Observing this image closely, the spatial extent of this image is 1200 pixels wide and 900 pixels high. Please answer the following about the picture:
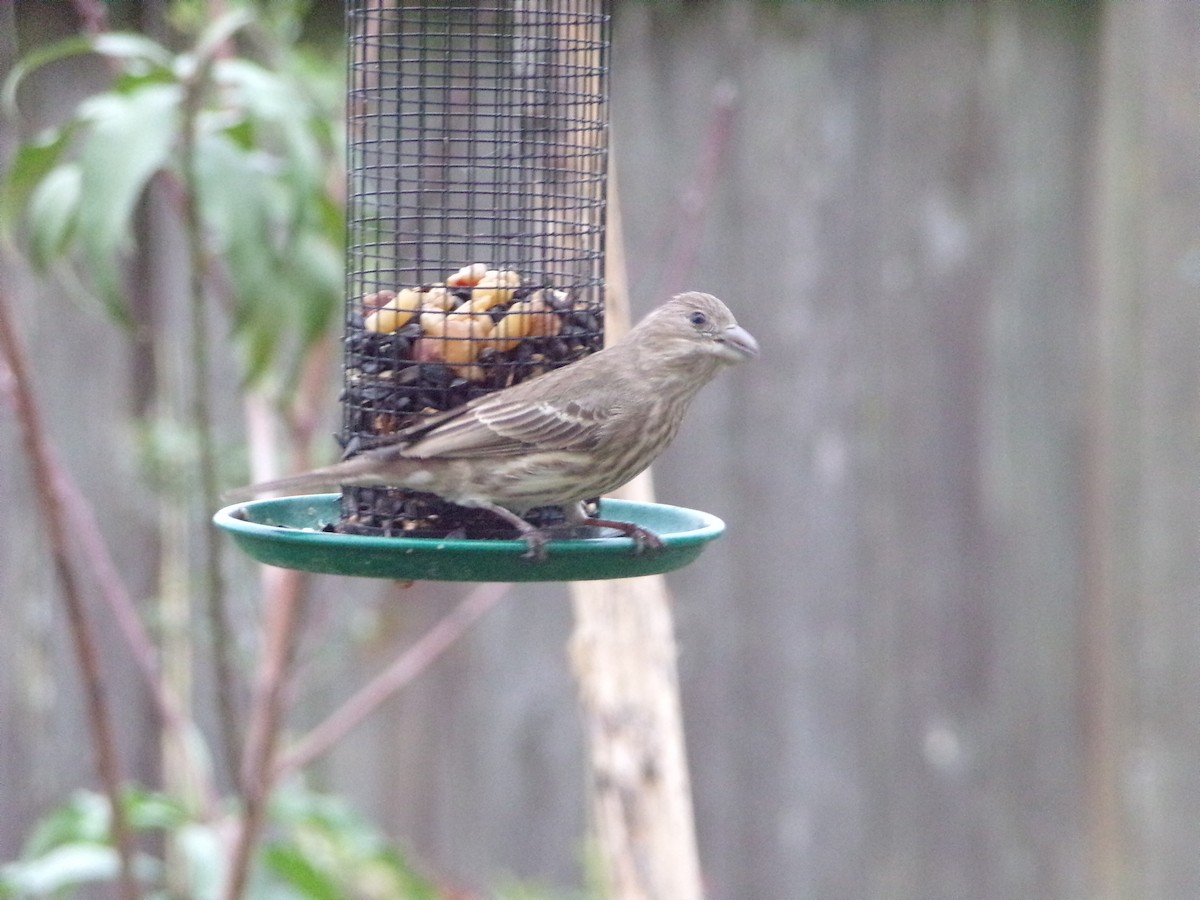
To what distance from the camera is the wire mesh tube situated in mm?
4215

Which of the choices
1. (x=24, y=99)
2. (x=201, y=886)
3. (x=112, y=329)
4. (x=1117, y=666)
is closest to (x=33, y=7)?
(x=24, y=99)

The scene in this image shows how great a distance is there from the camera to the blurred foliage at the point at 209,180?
419 cm

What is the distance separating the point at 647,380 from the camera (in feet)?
13.8

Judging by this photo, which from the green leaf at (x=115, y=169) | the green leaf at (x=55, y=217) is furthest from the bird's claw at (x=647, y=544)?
the green leaf at (x=55, y=217)

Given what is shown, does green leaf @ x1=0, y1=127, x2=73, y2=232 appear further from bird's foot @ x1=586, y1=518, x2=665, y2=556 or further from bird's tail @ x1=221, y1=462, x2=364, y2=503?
bird's foot @ x1=586, y1=518, x2=665, y2=556

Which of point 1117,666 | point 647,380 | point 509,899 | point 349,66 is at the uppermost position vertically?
point 349,66

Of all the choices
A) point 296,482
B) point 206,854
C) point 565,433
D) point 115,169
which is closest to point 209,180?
point 115,169

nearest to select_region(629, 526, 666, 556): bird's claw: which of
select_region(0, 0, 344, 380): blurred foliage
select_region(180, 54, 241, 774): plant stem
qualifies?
select_region(180, 54, 241, 774): plant stem

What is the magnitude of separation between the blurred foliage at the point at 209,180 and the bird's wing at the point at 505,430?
2.57 ft

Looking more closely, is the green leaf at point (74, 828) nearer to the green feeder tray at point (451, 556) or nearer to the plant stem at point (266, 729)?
the plant stem at point (266, 729)

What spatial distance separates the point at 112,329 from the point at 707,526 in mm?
3743

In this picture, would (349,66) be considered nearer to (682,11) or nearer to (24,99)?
(682,11)

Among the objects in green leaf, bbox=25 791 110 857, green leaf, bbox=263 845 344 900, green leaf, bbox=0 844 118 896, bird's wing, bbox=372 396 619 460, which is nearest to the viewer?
bird's wing, bbox=372 396 619 460

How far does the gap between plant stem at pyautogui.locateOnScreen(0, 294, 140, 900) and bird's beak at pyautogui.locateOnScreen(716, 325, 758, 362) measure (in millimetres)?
1912
